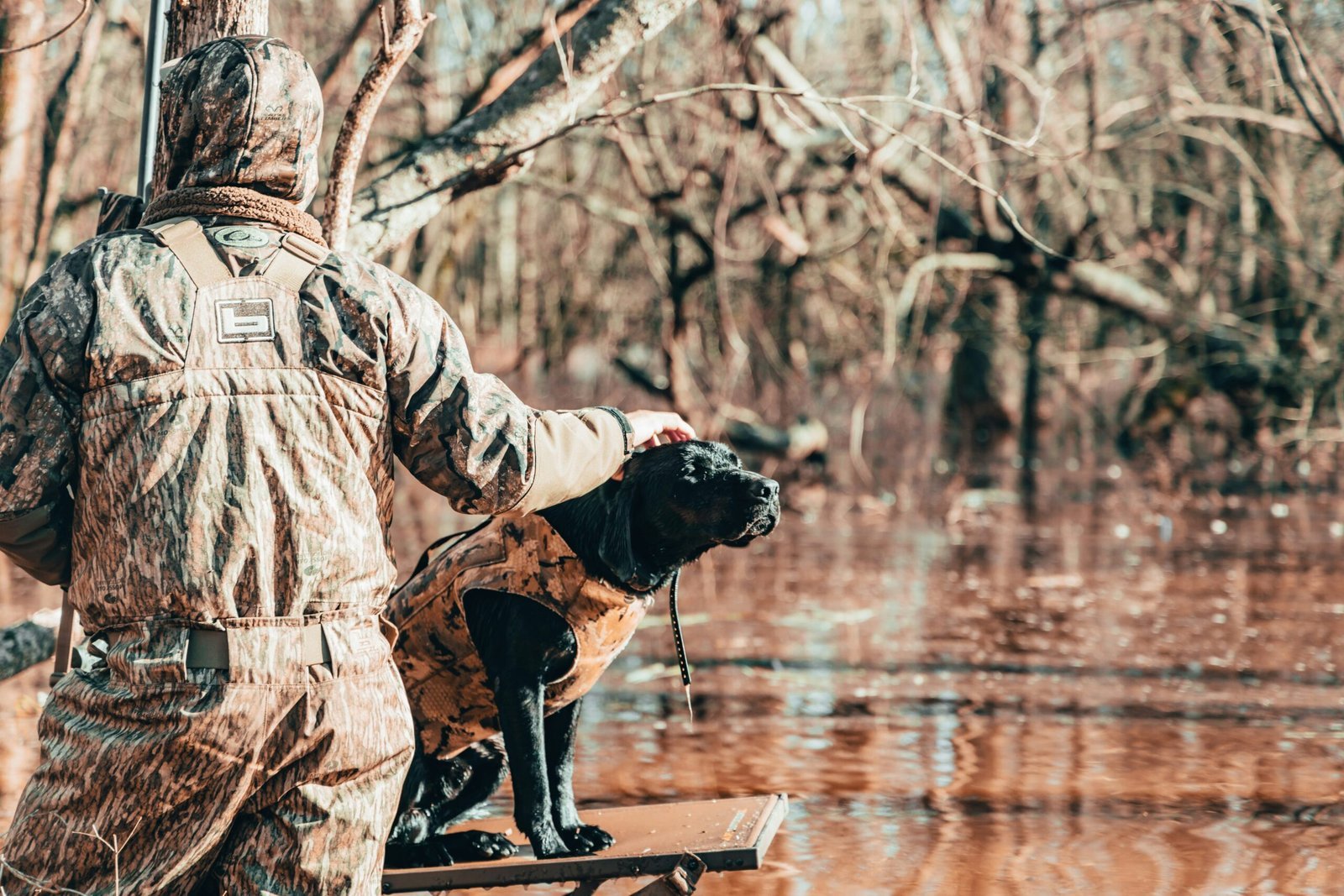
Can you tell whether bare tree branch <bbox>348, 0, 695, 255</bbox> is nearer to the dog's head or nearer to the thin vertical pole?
the thin vertical pole

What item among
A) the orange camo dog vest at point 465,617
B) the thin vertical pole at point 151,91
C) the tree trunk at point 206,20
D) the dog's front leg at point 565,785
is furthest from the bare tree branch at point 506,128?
the dog's front leg at point 565,785

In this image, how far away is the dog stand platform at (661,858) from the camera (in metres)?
3.55

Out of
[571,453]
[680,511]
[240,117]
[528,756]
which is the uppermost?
[240,117]

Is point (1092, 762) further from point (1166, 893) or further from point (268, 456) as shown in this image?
point (268, 456)

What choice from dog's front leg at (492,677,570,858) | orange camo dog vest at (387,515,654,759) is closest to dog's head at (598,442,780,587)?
orange camo dog vest at (387,515,654,759)

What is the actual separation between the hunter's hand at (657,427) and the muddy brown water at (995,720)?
160 centimetres

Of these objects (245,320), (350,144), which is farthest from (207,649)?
(350,144)

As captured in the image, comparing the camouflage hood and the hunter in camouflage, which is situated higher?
the camouflage hood

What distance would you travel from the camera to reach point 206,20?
3969mm

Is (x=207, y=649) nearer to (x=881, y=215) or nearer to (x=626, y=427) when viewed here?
(x=626, y=427)

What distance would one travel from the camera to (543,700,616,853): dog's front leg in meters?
4.01

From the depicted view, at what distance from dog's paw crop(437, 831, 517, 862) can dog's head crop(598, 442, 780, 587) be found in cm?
92

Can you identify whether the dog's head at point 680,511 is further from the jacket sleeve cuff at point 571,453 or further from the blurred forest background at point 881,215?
the blurred forest background at point 881,215

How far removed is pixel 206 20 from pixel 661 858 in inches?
97.7
